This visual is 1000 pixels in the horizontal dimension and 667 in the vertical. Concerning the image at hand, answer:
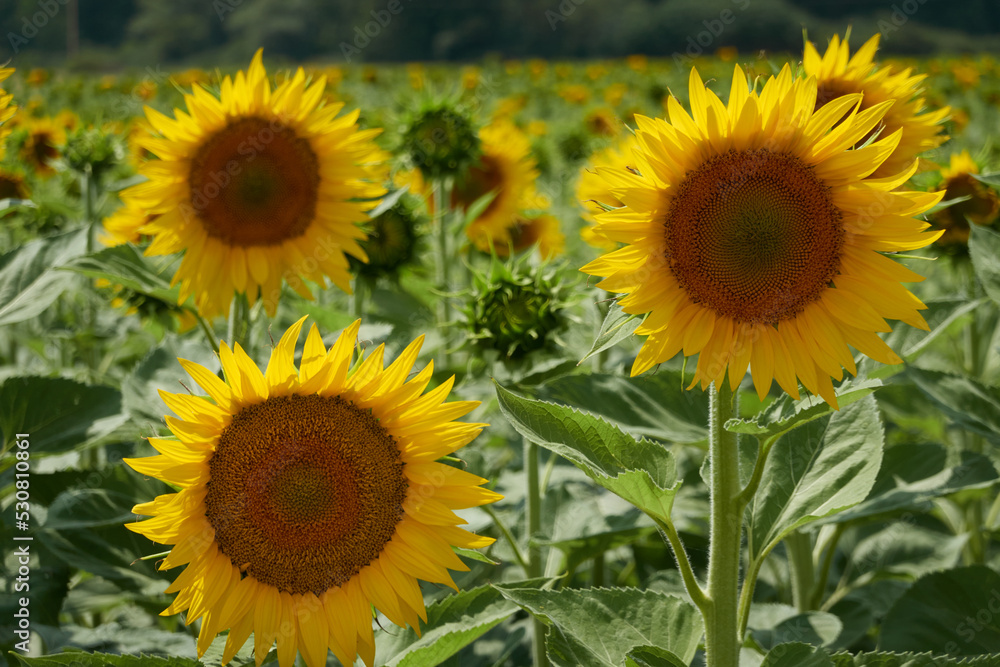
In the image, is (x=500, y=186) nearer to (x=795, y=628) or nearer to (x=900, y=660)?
(x=795, y=628)

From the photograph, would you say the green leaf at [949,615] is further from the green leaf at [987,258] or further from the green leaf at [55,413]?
the green leaf at [55,413]

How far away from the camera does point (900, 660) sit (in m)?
1.48

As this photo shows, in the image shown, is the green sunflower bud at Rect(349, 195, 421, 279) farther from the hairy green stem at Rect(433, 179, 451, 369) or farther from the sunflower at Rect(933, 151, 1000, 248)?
the sunflower at Rect(933, 151, 1000, 248)

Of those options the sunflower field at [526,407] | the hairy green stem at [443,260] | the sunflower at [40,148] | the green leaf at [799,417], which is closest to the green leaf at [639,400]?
the sunflower field at [526,407]

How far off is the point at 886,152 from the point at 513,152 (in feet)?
9.96

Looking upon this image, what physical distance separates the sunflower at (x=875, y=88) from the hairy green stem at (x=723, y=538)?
Result: 33.9 inches

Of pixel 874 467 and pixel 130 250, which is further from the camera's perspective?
pixel 130 250

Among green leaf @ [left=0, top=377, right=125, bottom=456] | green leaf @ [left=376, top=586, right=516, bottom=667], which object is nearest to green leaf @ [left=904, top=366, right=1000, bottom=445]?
green leaf @ [left=376, top=586, right=516, bottom=667]

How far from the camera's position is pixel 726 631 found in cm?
149

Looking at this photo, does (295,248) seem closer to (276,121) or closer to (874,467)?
(276,121)

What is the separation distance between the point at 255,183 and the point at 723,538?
159cm

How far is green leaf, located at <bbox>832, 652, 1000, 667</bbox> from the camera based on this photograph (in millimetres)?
1429

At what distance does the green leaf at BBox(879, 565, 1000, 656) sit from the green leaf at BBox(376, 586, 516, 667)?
104 cm

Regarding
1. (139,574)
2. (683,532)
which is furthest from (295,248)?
(683,532)
